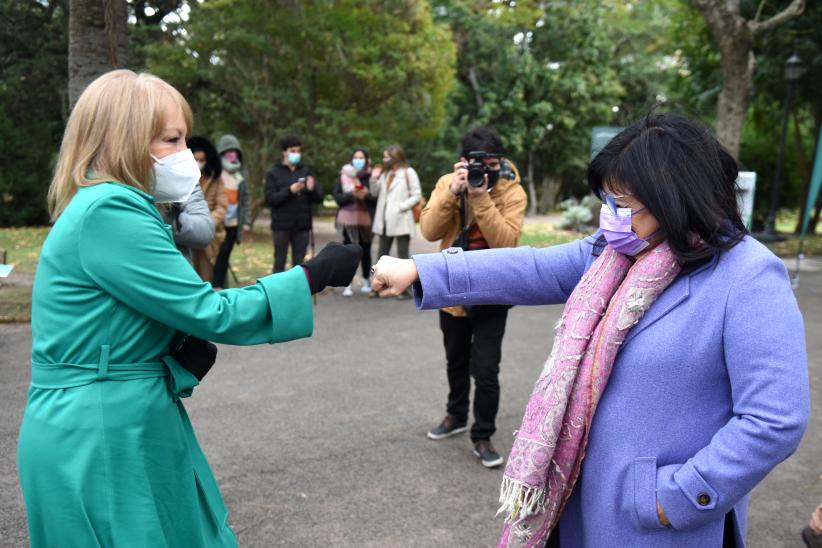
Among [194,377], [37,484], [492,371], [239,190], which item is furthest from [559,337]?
[239,190]

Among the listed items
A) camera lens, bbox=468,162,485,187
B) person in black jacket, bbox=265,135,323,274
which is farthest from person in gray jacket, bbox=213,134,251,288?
camera lens, bbox=468,162,485,187

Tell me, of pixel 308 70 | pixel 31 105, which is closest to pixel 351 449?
pixel 308 70

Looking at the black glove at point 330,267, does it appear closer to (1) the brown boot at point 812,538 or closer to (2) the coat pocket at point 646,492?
(2) the coat pocket at point 646,492

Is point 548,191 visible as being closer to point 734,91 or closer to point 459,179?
point 734,91

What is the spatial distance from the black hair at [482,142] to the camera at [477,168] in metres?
0.06

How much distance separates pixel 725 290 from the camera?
5.85 ft

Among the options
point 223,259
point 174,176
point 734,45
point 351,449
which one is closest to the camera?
point 174,176

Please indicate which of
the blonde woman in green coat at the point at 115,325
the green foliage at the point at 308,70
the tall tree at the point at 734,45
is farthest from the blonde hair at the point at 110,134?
the green foliage at the point at 308,70

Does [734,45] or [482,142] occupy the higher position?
[734,45]

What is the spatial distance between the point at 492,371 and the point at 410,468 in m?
0.76

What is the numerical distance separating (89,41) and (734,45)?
11087 millimetres

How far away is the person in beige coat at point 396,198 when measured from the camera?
30.9ft

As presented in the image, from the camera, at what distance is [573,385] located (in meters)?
1.95

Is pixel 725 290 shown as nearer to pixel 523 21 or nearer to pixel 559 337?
pixel 559 337
